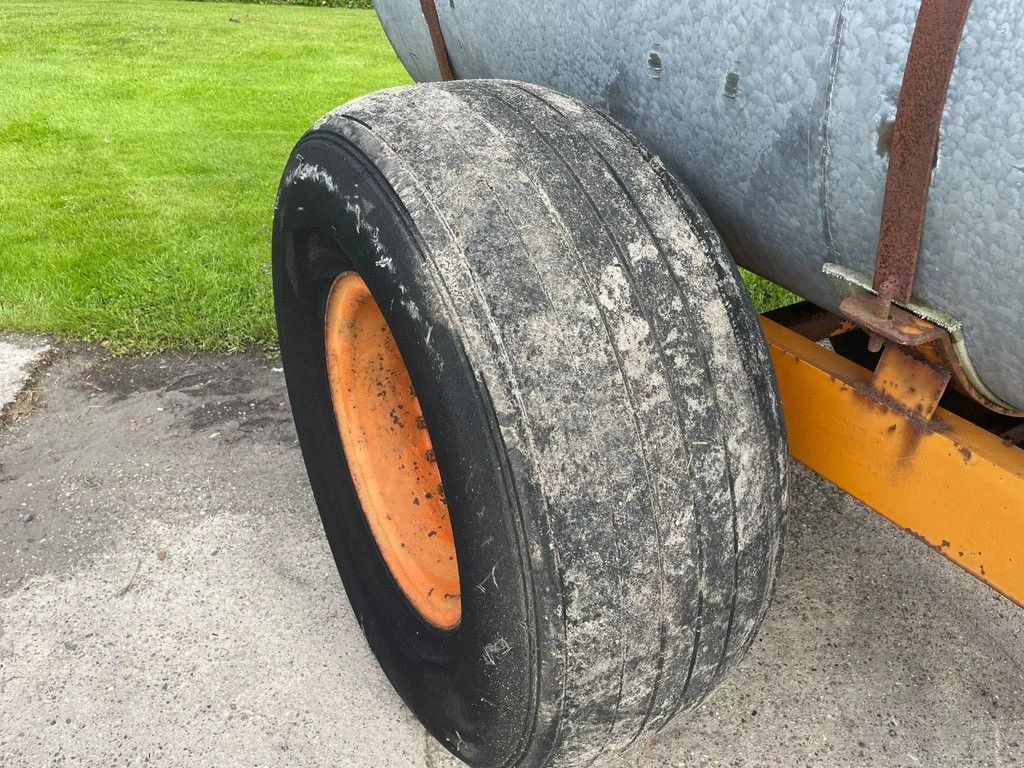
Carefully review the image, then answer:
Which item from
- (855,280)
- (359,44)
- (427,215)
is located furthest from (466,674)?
(359,44)

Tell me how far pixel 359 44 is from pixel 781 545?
29.2 feet

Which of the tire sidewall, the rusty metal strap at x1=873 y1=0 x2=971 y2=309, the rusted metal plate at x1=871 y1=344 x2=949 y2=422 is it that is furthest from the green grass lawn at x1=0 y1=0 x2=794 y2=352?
the rusty metal strap at x1=873 y1=0 x2=971 y2=309

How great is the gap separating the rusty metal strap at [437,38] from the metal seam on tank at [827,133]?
109cm

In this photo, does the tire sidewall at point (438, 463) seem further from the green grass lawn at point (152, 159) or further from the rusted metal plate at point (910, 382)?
the green grass lawn at point (152, 159)

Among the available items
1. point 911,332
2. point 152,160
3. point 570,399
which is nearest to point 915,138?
point 911,332

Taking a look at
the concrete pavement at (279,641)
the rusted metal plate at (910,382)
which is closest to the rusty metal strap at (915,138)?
the rusted metal plate at (910,382)

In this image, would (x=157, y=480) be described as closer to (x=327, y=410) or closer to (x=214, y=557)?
(x=214, y=557)

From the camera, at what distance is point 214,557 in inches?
99.4

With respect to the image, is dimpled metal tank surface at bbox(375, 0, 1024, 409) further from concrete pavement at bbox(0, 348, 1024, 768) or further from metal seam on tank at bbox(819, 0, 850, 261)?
concrete pavement at bbox(0, 348, 1024, 768)

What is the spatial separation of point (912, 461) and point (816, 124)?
1.64 feet

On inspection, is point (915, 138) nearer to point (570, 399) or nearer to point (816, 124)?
point (816, 124)

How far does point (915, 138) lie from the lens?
1.12 meters

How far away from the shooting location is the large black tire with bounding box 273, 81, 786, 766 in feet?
4.24

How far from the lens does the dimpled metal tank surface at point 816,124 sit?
107 cm
